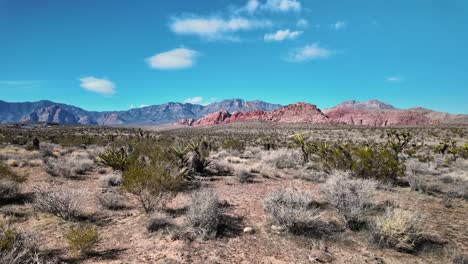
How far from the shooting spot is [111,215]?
25.5 feet

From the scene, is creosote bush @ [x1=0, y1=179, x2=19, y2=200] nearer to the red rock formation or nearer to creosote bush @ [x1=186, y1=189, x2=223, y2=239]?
creosote bush @ [x1=186, y1=189, x2=223, y2=239]

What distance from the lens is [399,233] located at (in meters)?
5.95

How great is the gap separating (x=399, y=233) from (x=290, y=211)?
→ 2.18 m

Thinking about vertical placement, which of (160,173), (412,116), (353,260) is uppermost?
(412,116)

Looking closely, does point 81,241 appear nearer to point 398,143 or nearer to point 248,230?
point 248,230

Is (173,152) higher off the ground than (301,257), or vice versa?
(173,152)

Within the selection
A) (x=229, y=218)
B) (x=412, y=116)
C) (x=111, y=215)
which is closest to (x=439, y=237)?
(x=229, y=218)

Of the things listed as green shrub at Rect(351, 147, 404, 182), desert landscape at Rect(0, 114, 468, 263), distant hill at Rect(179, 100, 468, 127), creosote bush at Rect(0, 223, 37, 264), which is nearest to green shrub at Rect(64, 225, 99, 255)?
desert landscape at Rect(0, 114, 468, 263)

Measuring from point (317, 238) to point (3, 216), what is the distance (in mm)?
7516

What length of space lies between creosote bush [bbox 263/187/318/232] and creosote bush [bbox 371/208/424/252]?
1346 millimetres

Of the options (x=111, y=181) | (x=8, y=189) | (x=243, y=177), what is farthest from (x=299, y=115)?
(x=8, y=189)

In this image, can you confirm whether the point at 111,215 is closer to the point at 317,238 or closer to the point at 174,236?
the point at 174,236

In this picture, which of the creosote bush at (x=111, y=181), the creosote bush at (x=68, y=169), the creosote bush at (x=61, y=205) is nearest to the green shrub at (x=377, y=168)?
the creosote bush at (x=111, y=181)

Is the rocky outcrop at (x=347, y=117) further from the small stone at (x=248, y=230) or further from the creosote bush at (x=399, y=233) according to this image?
the small stone at (x=248, y=230)
